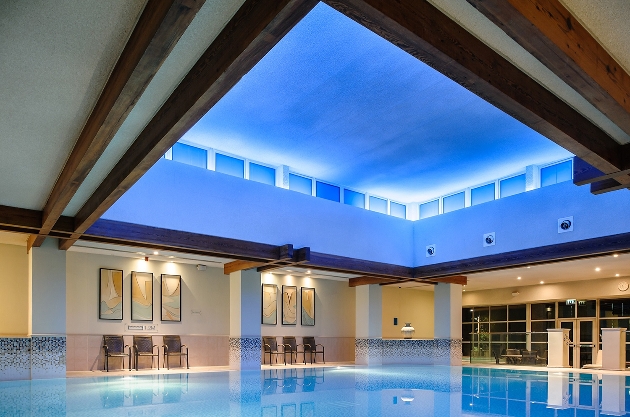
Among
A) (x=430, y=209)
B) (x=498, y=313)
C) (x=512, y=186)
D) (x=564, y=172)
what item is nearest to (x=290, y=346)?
(x=430, y=209)

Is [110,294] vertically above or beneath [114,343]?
above

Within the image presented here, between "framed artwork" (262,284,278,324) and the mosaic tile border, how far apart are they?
71.1 inches

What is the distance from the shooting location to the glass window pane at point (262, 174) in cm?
1259

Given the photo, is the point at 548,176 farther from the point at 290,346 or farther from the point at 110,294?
the point at 110,294

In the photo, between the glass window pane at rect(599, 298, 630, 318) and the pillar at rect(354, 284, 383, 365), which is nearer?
the glass window pane at rect(599, 298, 630, 318)

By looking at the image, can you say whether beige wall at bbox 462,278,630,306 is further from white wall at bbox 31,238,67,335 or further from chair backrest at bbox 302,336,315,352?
white wall at bbox 31,238,67,335

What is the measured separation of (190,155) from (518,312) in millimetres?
13664

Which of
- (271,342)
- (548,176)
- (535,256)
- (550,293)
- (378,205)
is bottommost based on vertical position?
(271,342)

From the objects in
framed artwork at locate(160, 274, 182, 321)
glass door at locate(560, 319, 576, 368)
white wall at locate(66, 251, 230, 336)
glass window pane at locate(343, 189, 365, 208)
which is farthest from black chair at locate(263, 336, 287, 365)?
glass door at locate(560, 319, 576, 368)

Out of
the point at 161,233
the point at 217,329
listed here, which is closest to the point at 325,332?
the point at 217,329

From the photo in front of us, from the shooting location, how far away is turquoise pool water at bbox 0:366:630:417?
237 inches

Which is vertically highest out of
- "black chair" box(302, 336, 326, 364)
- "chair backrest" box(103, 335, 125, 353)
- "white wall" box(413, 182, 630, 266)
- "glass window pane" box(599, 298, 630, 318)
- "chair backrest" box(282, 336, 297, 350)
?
"white wall" box(413, 182, 630, 266)

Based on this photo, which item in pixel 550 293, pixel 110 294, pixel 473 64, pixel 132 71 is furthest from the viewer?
pixel 550 293

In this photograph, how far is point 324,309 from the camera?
17.8 metres
